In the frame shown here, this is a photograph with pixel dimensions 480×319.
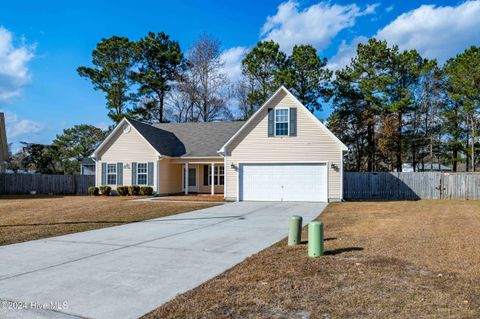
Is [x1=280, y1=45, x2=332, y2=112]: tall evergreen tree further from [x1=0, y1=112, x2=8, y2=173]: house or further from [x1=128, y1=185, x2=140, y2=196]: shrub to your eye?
[x1=0, y1=112, x2=8, y2=173]: house

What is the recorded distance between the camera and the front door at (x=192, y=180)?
2728cm

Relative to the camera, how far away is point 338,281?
5.75 metres

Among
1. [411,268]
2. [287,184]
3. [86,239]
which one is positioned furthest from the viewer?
[287,184]

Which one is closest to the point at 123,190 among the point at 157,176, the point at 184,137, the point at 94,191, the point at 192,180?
the point at 94,191

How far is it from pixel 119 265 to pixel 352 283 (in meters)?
4.03

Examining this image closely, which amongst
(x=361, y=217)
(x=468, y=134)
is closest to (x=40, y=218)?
Result: (x=361, y=217)

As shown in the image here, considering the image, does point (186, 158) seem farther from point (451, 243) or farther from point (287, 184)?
point (451, 243)

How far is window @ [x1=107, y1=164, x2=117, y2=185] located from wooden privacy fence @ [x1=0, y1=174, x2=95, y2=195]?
3.27m

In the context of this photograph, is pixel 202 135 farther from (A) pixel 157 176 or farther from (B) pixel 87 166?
(B) pixel 87 166

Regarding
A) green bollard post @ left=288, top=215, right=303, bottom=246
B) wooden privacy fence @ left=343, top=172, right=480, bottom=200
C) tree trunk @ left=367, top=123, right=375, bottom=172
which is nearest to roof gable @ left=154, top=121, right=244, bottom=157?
wooden privacy fence @ left=343, top=172, right=480, bottom=200

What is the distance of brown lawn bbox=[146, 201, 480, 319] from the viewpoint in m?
4.60

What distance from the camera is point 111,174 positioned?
84.9 feet

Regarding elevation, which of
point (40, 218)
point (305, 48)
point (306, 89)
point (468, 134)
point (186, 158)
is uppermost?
point (305, 48)

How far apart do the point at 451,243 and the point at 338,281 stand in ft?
14.0
